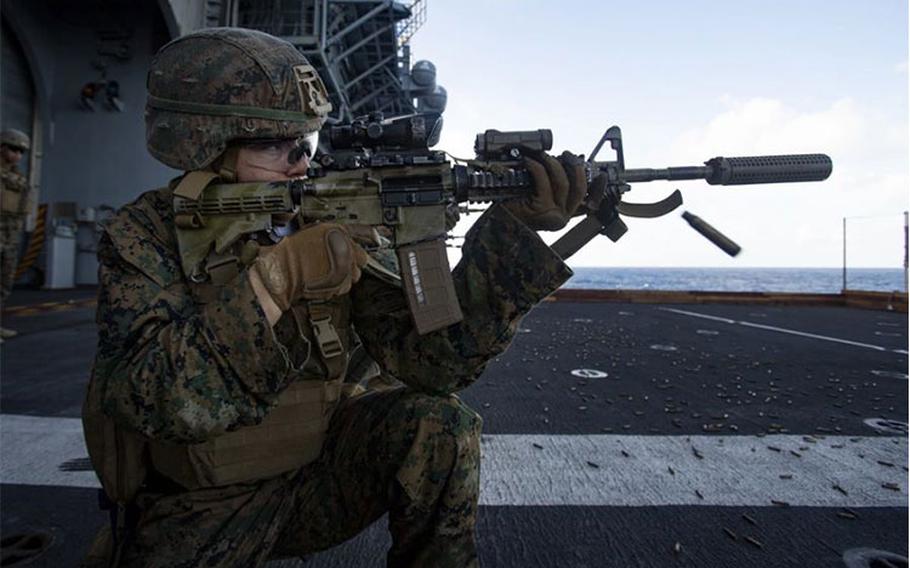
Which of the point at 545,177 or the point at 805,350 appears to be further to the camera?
the point at 805,350

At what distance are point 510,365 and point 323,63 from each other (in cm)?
1202

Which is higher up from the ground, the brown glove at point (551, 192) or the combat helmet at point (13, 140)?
the combat helmet at point (13, 140)

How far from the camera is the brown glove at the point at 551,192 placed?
5.10ft

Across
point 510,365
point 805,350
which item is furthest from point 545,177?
point 805,350

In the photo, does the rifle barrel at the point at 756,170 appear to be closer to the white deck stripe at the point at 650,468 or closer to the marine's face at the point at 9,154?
the white deck stripe at the point at 650,468

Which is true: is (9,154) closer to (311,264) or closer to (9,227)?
(9,227)

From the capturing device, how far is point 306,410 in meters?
1.45

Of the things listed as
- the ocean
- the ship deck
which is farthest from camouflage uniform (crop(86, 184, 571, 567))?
the ocean

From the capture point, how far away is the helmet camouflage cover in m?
1.51

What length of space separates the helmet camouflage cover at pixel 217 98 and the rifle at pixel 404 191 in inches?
5.0

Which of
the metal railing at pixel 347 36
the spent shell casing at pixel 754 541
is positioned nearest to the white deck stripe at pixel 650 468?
the spent shell casing at pixel 754 541

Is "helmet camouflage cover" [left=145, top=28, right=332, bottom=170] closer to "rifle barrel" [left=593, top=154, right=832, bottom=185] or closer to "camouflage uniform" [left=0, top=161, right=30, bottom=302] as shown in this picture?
"rifle barrel" [left=593, top=154, right=832, bottom=185]

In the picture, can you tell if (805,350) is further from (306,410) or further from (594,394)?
(306,410)

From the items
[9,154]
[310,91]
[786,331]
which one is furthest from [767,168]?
[9,154]
